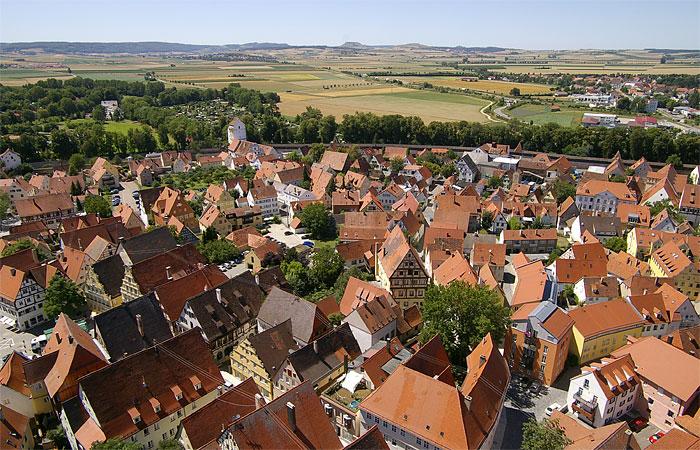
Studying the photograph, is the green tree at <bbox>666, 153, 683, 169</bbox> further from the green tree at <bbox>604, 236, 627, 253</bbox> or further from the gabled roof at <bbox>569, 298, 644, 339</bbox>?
the gabled roof at <bbox>569, 298, 644, 339</bbox>

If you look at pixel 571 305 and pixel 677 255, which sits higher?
pixel 677 255

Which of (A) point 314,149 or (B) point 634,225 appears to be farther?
(A) point 314,149

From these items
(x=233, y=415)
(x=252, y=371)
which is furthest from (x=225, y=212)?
(x=233, y=415)

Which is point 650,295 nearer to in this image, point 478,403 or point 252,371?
point 478,403

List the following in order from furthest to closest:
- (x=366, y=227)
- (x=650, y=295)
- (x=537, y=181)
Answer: (x=537, y=181), (x=366, y=227), (x=650, y=295)

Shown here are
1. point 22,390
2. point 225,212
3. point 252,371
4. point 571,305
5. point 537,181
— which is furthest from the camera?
point 537,181

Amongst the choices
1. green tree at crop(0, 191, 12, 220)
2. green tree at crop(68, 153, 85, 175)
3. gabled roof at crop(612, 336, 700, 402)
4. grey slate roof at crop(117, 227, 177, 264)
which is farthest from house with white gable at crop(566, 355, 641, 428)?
green tree at crop(68, 153, 85, 175)

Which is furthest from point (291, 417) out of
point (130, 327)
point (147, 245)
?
point (147, 245)
